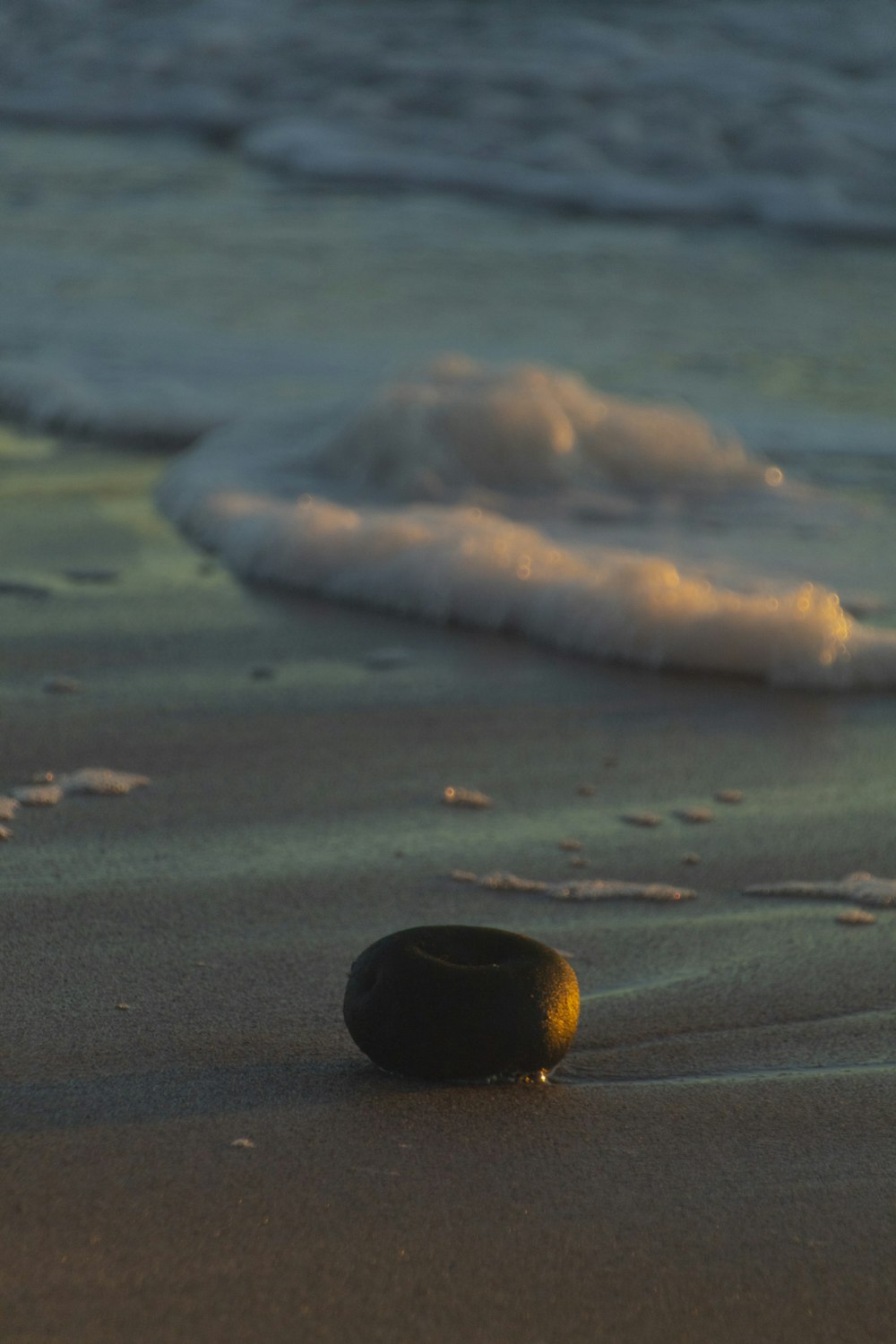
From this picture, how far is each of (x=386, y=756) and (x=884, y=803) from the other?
33.5 inches

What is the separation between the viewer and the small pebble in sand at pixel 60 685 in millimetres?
3293

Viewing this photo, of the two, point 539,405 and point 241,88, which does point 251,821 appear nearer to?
point 539,405

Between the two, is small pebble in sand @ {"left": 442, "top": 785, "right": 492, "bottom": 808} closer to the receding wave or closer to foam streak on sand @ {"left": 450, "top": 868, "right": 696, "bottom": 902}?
foam streak on sand @ {"left": 450, "top": 868, "right": 696, "bottom": 902}

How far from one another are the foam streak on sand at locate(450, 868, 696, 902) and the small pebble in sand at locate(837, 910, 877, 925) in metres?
0.21

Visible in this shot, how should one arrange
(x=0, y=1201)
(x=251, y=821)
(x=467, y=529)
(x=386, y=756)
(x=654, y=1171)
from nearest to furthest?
(x=0, y=1201)
(x=654, y=1171)
(x=251, y=821)
(x=386, y=756)
(x=467, y=529)

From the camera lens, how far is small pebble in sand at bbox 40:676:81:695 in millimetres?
3293

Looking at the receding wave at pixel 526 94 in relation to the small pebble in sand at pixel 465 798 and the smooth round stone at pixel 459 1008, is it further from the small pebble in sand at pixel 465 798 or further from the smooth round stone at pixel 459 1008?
the smooth round stone at pixel 459 1008

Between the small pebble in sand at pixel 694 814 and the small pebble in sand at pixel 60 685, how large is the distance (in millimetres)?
1210

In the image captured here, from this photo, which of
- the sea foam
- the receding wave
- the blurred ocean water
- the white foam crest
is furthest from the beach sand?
the receding wave

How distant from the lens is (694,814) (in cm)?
279

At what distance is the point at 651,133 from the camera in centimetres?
1265

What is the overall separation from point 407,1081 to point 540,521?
3102 millimetres

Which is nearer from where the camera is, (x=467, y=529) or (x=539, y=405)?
(x=467, y=529)

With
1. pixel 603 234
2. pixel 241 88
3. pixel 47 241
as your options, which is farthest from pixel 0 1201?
pixel 241 88
